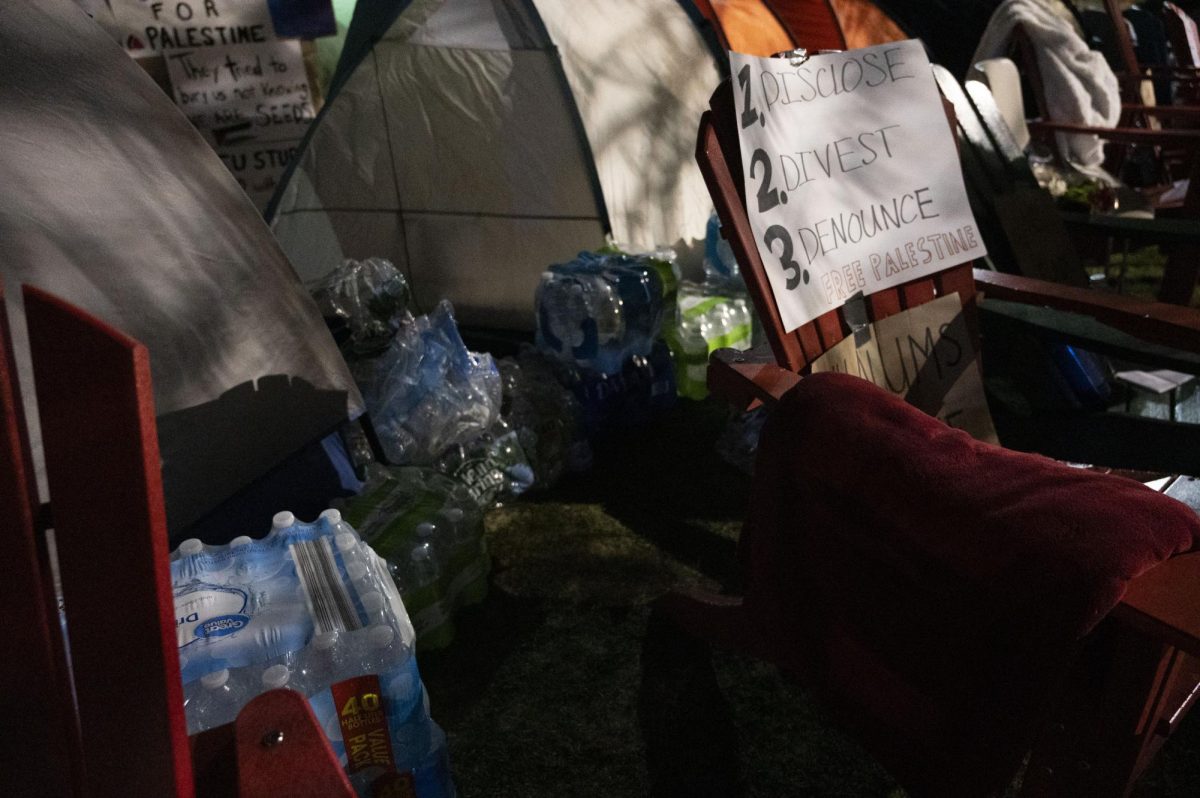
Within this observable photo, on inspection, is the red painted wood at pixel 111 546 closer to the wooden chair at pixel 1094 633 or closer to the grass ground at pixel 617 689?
the wooden chair at pixel 1094 633

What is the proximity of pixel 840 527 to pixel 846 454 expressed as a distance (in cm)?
10

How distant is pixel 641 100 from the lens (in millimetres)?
3219

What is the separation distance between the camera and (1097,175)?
13.6 ft

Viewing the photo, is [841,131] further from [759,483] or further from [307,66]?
[307,66]

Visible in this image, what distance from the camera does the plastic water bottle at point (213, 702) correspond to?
1160 mm

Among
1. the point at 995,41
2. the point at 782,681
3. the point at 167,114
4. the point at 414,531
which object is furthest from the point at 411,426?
the point at 995,41

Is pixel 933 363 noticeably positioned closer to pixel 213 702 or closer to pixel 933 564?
pixel 933 564

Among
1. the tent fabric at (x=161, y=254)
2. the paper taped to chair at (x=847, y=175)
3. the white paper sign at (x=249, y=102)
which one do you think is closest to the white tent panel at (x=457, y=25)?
the white paper sign at (x=249, y=102)

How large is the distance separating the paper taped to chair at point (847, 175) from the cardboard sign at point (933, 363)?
9 cm

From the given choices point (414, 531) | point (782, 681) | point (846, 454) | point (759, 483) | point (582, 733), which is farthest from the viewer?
point (414, 531)

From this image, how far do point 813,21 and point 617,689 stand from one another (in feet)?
15.2

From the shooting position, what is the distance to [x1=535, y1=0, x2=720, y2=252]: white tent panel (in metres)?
3.03

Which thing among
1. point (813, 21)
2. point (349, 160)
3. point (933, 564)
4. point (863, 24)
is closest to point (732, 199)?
point (933, 564)

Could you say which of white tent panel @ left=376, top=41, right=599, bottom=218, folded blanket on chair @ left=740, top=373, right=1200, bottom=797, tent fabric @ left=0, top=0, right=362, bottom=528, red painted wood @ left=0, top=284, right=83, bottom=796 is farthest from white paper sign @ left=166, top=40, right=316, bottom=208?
red painted wood @ left=0, top=284, right=83, bottom=796
